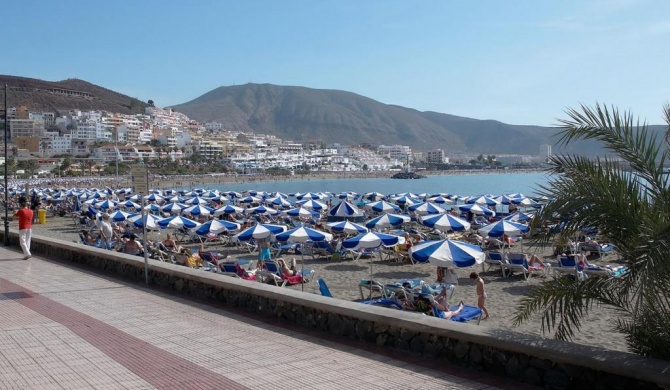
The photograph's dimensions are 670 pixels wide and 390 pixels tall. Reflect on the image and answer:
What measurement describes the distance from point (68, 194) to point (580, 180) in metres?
48.4

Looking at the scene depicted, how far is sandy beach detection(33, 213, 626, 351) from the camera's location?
32.3ft

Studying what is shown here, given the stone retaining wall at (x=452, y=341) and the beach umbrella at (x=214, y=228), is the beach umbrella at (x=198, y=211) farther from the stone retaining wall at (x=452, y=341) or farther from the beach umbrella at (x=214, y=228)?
the stone retaining wall at (x=452, y=341)

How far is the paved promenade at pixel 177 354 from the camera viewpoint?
17.0ft

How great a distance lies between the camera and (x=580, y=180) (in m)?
5.04

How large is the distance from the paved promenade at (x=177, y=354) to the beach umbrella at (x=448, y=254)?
486 cm

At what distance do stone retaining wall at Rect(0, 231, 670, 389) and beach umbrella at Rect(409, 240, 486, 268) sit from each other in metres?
4.50

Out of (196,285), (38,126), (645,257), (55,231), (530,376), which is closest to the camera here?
(645,257)

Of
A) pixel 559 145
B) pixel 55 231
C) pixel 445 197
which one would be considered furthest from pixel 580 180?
pixel 445 197


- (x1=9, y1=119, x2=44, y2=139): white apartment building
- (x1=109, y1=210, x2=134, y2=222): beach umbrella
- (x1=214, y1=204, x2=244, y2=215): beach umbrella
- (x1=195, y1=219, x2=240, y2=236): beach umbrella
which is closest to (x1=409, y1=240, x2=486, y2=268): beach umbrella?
(x1=195, y1=219, x2=240, y2=236): beach umbrella

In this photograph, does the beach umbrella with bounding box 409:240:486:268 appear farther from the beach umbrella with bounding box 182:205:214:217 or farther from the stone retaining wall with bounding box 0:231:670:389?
the beach umbrella with bounding box 182:205:214:217

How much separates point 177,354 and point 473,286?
972 cm

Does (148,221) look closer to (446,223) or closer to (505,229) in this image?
(446,223)

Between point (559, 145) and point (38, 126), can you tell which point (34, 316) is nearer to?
point (559, 145)

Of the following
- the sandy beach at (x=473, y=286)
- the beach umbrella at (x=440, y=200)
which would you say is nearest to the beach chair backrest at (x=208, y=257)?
the sandy beach at (x=473, y=286)
